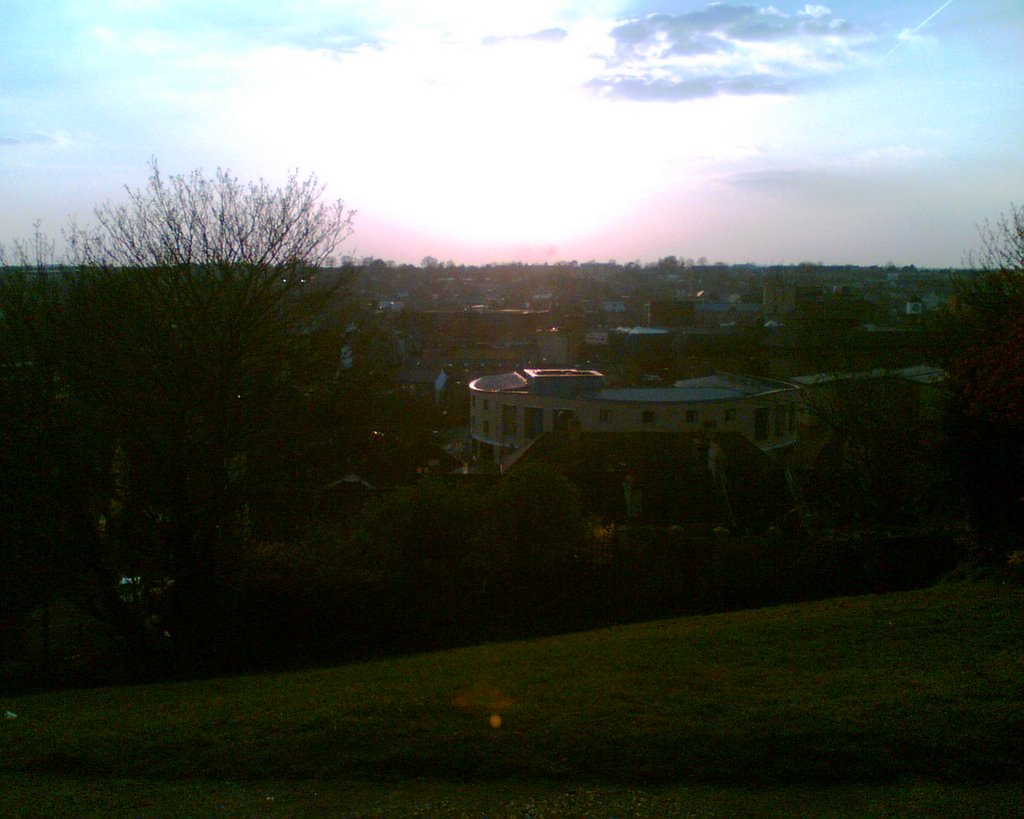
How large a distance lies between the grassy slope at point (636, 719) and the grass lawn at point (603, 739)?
2cm

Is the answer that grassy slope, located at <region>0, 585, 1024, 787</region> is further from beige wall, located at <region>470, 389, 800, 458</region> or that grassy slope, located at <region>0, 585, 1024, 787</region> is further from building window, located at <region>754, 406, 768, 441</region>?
building window, located at <region>754, 406, 768, 441</region>

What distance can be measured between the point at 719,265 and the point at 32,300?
151366 millimetres

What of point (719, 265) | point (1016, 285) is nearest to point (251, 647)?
point (1016, 285)

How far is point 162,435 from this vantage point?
1370 centimetres

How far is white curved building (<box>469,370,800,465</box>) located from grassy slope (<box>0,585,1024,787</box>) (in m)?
21.1

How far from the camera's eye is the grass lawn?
542 centimetres

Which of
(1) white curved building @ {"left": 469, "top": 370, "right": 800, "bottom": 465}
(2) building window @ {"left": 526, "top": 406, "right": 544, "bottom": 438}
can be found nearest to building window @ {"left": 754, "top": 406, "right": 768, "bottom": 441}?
(1) white curved building @ {"left": 469, "top": 370, "right": 800, "bottom": 465}

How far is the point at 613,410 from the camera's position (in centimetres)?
3256

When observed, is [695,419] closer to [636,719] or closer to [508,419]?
[508,419]

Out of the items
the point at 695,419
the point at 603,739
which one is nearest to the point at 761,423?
the point at 695,419

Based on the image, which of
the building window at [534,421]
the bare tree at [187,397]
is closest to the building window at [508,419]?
the building window at [534,421]

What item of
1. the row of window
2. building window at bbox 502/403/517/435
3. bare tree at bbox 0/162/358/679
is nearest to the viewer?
bare tree at bbox 0/162/358/679

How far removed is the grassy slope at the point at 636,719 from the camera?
18.8 feet

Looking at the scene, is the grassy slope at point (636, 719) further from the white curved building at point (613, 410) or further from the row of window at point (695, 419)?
the row of window at point (695, 419)
